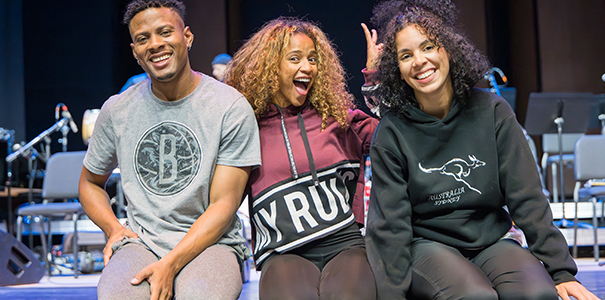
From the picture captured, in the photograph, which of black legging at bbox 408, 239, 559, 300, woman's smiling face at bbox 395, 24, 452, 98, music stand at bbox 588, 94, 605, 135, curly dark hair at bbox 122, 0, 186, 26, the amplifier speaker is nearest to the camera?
black legging at bbox 408, 239, 559, 300

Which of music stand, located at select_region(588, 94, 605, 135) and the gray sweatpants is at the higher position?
music stand, located at select_region(588, 94, 605, 135)

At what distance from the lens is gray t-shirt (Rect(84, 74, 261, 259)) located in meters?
1.58

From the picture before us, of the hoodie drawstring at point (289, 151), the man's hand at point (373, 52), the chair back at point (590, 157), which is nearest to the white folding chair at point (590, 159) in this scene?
the chair back at point (590, 157)

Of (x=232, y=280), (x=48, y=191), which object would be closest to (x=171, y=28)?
(x=232, y=280)

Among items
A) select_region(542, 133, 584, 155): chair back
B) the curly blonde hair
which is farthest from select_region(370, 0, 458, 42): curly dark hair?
select_region(542, 133, 584, 155): chair back

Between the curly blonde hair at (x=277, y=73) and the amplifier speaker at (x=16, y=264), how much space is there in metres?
2.23

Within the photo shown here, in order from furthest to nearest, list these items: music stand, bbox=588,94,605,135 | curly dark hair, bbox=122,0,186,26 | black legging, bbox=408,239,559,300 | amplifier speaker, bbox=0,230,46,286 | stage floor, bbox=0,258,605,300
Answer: music stand, bbox=588,94,605,135
amplifier speaker, bbox=0,230,46,286
stage floor, bbox=0,258,605,300
curly dark hair, bbox=122,0,186,26
black legging, bbox=408,239,559,300

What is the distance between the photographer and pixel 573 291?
1336 millimetres

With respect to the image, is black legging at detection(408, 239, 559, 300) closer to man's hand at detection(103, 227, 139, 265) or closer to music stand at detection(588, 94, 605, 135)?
man's hand at detection(103, 227, 139, 265)

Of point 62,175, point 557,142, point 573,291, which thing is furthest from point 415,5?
point 557,142

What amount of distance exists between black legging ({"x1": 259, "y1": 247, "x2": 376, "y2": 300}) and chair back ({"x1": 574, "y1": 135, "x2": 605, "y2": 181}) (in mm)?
3371

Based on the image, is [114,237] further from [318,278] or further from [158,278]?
[318,278]

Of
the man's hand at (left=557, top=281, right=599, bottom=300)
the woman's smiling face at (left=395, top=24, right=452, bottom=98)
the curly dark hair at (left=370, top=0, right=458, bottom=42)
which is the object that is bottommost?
the man's hand at (left=557, top=281, right=599, bottom=300)

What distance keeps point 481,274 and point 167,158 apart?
104 cm
